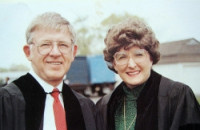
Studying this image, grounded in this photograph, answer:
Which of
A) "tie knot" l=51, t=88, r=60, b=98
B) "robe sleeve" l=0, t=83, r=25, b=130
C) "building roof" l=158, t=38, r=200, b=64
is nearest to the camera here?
"robe sleeve" l=0, t=83, r=25, b=130

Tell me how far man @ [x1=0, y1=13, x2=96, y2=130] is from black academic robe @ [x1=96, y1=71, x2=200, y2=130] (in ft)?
1.07

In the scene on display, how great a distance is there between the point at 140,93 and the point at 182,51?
3.21 feet

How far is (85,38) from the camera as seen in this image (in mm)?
2889

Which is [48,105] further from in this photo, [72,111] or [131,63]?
[131,63]

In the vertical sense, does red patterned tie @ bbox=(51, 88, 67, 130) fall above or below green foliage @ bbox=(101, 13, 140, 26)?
below

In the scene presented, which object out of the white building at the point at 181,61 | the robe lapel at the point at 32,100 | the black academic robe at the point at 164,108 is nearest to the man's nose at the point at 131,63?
the black academic robe at the point at 164,108

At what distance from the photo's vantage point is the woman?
166 centimetres

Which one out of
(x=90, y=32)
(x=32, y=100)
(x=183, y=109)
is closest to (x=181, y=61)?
(x=90, y=32)

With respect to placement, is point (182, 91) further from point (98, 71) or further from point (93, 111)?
point (98, 71)

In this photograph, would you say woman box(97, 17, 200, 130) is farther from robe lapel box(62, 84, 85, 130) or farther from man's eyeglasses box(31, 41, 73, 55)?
man's eyeglasses box(31, 41, 73, 55)

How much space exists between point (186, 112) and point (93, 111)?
64 cm

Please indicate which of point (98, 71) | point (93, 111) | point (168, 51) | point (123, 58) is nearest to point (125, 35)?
point (123, 58)

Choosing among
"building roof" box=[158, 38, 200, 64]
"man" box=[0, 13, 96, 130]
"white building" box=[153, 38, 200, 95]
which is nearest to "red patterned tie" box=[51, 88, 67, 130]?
"man" box=[0, 13, 96, 130]

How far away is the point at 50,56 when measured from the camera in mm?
1719
